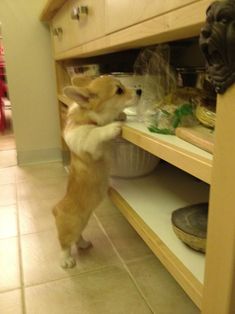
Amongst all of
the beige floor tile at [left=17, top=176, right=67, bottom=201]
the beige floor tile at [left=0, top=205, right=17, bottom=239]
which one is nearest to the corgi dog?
the beige floor tile at [left=0, top=205, right=17, bottom=239]

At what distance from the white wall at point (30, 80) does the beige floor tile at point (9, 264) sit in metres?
1.05

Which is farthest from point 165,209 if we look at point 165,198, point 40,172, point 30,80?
point 30,80

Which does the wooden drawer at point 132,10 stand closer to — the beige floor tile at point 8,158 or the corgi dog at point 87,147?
the corgi dog at point 87,147

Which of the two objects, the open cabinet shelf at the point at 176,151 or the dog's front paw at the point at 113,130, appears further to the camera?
the dog's front paw at the point at 113,130

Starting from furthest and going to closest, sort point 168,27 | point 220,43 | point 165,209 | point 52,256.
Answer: point 52,256 → point 165,209 → point 168,27 → point 220,43

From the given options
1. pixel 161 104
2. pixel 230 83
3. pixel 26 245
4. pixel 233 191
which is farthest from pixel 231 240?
pixel 26 245

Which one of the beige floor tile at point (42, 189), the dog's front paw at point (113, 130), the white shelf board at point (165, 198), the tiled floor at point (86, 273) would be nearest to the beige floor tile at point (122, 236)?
the tiled floor at point (86, 273)

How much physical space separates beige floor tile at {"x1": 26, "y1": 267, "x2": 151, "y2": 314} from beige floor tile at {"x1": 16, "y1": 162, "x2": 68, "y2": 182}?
976mm

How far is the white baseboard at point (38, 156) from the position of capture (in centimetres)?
212

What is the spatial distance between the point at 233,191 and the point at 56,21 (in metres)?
1.62

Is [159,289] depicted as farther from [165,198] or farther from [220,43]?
[220,43]

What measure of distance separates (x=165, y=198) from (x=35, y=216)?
26.5 inches

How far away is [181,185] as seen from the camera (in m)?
1.13

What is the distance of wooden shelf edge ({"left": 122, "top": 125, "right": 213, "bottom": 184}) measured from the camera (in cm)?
48
